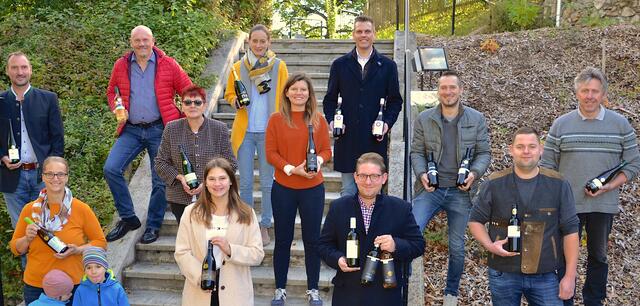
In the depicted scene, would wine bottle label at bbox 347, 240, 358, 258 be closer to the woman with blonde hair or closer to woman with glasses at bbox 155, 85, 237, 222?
the woman with blonde hair

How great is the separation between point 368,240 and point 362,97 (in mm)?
1897

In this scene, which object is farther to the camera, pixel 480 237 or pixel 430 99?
pixel 430 99

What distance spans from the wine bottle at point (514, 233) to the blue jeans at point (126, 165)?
127 inches

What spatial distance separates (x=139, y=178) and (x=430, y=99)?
10.7ft

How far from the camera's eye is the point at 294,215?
5293 mm

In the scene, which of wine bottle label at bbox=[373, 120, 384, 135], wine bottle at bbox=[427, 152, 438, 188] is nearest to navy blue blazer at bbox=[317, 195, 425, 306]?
wine bottle at bbox=[427, 152, 438, 188]

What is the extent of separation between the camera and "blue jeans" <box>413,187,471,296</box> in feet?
16.9

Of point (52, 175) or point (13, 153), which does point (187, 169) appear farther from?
point (13, 153)

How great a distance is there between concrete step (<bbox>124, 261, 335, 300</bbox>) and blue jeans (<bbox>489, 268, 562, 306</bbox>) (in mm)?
1745

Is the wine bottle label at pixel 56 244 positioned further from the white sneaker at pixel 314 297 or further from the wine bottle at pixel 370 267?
the wine bottle at pixel 370 267

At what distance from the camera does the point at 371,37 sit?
573cm

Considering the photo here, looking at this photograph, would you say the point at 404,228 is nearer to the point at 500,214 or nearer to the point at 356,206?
the point at 356,206

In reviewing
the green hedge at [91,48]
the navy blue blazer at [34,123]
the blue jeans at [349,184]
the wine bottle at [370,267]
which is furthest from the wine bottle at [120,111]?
the wine bottle at [370,267]

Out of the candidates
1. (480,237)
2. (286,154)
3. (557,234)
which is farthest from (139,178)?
(557,234)
